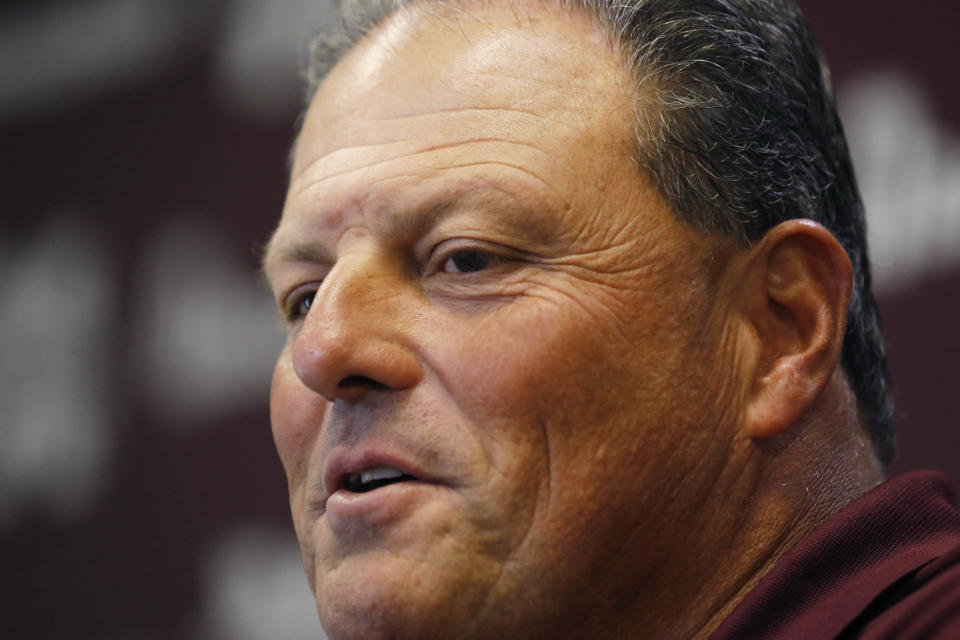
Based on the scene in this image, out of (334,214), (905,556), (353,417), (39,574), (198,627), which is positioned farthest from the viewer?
(39,574)

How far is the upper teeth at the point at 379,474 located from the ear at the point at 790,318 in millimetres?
461

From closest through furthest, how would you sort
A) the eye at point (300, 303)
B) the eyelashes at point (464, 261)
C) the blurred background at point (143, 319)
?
the eyelashes at point (464, 261), the eye at point (300, 303), the blurred background at point (143, 319)

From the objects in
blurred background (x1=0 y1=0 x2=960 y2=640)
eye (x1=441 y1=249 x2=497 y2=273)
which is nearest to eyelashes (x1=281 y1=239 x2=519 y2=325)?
eye (x1=441 y1=249 x2=497 y2=273)

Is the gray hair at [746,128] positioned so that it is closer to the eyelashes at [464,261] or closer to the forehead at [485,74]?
the forehead at [485,74]

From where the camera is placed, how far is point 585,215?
4.95 ft

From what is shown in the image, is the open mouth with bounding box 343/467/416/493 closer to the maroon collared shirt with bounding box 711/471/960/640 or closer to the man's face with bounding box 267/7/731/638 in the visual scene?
the man's face with bounding box 267/7/731/638

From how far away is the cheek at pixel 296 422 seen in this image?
160 centimetres

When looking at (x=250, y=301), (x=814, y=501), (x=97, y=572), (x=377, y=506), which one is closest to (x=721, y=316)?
(x=814, y=501)

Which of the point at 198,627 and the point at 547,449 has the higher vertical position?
the point at 547,449

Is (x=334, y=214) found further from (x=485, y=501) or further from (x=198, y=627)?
(x=198, y=627)

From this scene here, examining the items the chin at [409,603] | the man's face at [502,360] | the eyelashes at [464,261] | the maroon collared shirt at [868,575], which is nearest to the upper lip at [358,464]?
the man's face at [502,360]

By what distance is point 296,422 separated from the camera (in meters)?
1.62

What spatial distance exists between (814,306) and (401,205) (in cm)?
57

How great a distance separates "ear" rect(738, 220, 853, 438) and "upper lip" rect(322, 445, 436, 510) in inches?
17.6
